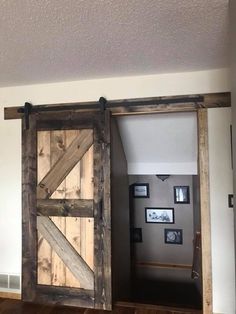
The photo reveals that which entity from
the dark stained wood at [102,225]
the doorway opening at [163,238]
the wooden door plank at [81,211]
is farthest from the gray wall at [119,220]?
the doorway opening at [163,238]

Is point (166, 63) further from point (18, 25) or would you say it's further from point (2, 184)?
point (2, 184)

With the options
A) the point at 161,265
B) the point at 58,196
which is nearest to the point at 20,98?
the point at 58,196

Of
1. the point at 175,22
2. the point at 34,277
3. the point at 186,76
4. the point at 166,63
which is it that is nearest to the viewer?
the point at 175,22

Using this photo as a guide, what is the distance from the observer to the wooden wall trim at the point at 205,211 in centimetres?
266

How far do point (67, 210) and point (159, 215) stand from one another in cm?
206

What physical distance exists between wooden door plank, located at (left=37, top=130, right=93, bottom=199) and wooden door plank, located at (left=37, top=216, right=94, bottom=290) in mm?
304

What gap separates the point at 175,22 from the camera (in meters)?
1.83

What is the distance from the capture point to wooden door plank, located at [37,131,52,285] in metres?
3.02

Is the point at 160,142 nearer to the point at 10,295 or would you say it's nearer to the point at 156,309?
the point at 156,309

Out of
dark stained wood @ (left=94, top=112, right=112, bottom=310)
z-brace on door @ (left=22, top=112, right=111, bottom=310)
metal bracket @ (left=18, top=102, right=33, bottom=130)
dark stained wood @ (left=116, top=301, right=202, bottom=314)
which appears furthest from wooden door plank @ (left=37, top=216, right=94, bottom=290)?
metal bracket @ (left=18, top=102, right=33, bottom=130)

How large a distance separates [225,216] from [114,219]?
111 cm

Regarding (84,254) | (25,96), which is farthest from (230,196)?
(25,96)

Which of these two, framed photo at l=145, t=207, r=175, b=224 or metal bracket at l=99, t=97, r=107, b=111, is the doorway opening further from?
metal bracket at l=99, t=97, r=107, b=111

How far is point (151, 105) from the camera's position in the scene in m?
2.83
